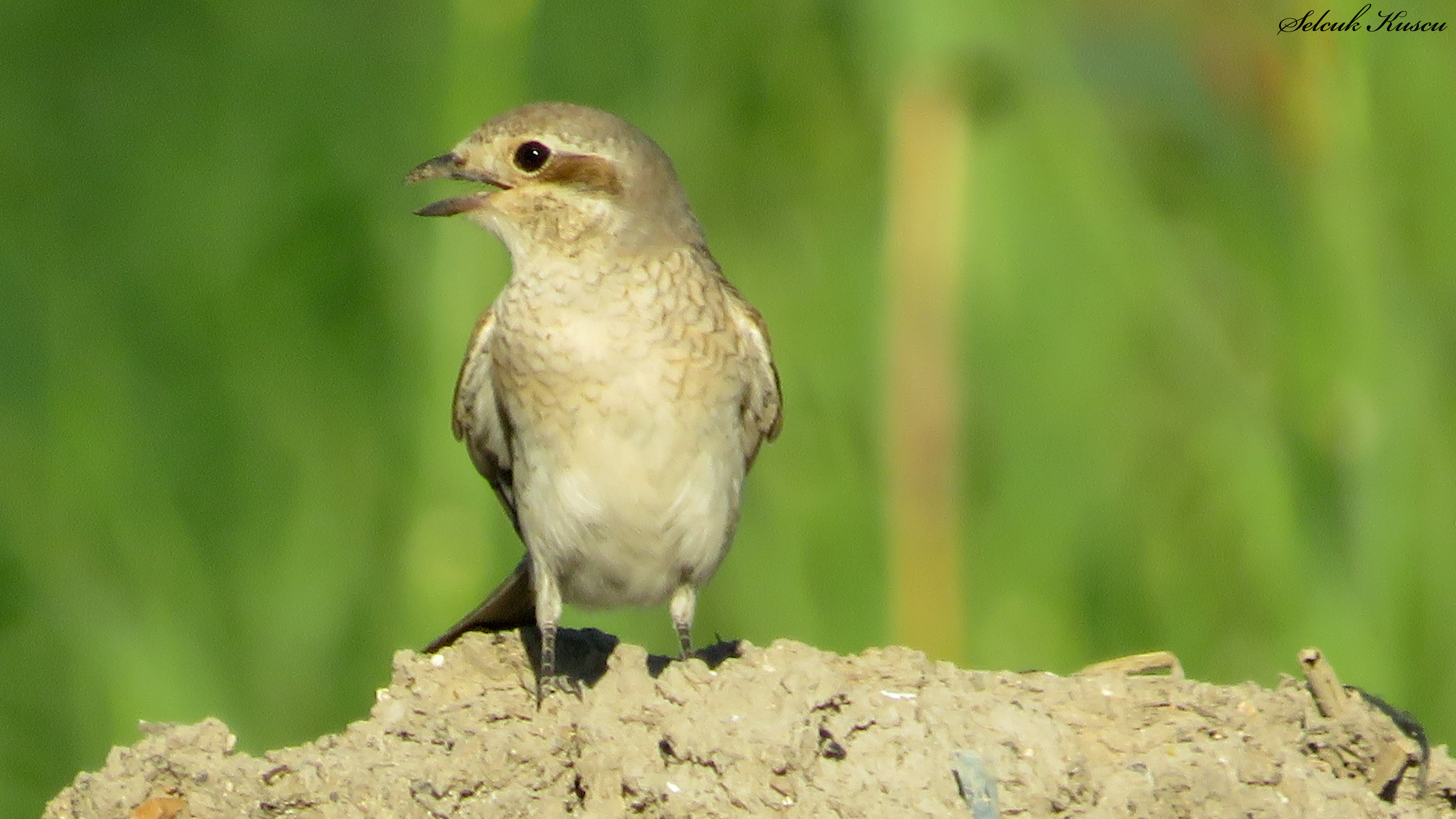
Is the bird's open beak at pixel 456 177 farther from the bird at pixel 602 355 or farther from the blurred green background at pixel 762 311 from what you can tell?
the blurred green background at pixel 762 311

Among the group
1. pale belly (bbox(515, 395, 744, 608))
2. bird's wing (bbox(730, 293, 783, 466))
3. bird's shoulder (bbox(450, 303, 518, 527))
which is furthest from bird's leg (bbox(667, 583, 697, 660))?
bird's shoulder (bbox(450, 303, 518, 527))

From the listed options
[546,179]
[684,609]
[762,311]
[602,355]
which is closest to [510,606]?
[684,609]

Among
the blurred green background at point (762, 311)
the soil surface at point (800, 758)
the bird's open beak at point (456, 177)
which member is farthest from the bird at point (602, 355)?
the blurred green background at point (762, 311)

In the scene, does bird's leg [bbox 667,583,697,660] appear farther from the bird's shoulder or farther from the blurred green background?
the blurred green background

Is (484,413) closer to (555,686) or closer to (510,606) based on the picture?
(510,606)

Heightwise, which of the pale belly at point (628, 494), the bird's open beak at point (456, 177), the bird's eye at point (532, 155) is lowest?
the pale belly at point (628, 494)

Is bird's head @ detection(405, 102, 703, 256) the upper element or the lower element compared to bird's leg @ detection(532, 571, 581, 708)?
upper
